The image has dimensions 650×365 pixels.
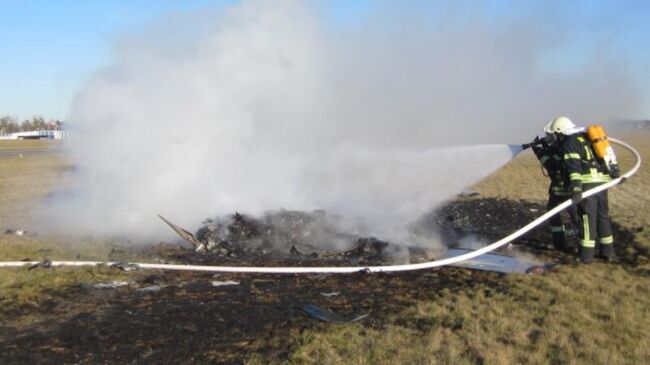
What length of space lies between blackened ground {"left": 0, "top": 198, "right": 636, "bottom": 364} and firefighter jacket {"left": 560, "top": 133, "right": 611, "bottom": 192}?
4.14 ft

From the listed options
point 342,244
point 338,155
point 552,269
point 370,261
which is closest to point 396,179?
point 338,155

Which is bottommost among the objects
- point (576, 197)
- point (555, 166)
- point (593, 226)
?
point (593, 226)

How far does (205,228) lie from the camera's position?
32.8 ft

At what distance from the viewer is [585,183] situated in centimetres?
856

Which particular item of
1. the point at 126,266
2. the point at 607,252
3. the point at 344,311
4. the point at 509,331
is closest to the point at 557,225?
the point at 607,252

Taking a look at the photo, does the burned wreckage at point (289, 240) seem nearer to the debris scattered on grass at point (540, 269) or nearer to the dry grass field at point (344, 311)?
the dry grass field at point (344, 311)

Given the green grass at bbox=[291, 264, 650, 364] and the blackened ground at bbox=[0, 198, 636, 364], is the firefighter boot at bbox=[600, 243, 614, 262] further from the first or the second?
the green grass at bbox=[291, 264, 650, 364]

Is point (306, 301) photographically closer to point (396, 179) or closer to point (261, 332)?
point (261, 332)

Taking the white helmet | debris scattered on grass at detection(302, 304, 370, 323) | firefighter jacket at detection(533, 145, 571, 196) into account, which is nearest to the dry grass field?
debris scattered on grass at detection(302, 304, 370, 323)

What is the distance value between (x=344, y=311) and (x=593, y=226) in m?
4.59

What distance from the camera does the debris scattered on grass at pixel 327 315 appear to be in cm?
557

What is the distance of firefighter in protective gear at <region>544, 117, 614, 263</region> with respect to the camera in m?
8.25

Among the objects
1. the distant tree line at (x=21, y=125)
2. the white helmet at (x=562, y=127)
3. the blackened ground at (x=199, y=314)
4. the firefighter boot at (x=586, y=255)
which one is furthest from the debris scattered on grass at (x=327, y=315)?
the distant tree line at (x=21, y=125)

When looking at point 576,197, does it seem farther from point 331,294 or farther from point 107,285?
point 107,285
